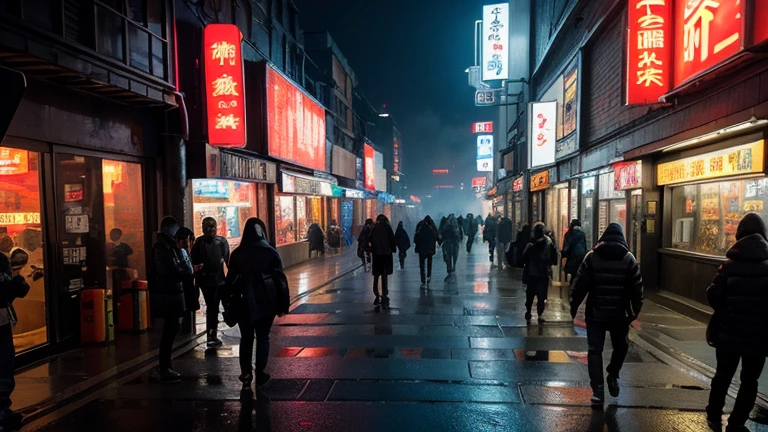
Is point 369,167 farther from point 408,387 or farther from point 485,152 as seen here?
point 408,387

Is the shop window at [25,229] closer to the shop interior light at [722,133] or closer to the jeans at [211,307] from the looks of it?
the jeans at [211,307]

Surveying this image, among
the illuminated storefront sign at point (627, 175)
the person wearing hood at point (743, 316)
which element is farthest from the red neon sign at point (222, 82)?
the person wearing hood at point (743, 316)

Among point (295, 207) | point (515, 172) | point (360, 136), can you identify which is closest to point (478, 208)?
point (360, 136)

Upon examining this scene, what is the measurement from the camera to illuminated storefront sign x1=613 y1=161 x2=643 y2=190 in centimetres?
980

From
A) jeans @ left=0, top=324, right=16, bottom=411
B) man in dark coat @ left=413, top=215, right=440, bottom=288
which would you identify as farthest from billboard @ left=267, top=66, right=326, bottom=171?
jeans @ left=0, top=324, right=16, bottom=411

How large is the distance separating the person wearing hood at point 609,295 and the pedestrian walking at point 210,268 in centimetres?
549

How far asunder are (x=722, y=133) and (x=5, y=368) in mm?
9716

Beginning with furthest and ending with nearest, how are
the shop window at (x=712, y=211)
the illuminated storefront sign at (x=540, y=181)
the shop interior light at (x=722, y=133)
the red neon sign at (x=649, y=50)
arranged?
the illuminated storefront sign at (x=540, y=181)
the red neon sign at (x=649, y=50)
the shop window at (x=712, y=211)
the shop interior light at (x=722, y=133)

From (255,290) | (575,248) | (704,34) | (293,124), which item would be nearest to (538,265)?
(575,248)

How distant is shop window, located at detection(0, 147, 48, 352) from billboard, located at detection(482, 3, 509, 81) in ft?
65.1

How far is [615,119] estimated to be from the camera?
11.1 metres

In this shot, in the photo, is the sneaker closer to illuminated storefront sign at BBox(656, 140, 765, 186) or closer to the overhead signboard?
illuminated storefront sign at BBox(656, 140, 765, 186)

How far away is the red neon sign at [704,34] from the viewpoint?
236 inches

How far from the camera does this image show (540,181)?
1772 cm
